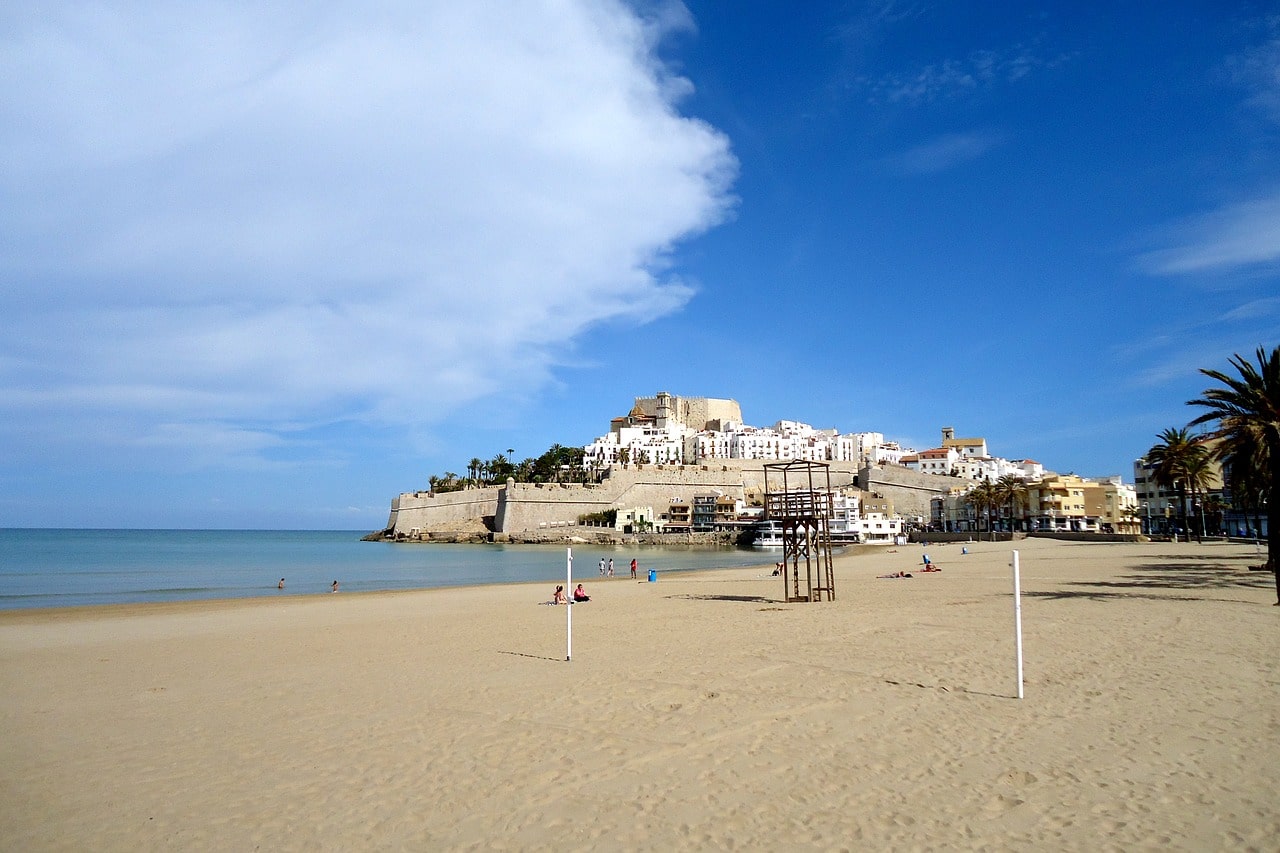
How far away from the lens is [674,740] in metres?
6.55

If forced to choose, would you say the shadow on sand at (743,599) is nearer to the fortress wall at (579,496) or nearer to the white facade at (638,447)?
the fortress wall at (579,496)

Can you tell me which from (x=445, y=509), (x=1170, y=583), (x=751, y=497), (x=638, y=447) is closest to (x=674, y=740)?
(x=1170, y=583)

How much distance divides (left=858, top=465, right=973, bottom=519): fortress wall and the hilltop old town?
0.13 metres

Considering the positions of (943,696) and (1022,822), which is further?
(943,696)

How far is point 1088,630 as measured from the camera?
1184cm

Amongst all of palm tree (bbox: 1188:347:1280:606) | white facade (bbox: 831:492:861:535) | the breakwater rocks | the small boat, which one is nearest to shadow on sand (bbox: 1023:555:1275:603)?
palm tree (bbox: 1188:347:1280:606)

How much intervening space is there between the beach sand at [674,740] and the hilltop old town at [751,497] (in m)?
49.8

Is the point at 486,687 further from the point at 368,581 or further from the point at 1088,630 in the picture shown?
the point at 368,581

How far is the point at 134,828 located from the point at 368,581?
34895 mm

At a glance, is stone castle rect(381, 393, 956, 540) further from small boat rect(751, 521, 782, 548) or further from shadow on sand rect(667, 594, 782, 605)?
shadow on sand rect(667, 594, 782, 605)

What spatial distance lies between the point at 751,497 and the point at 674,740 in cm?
9877

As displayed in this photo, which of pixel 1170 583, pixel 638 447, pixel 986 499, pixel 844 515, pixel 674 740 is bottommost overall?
pixel 1170 583

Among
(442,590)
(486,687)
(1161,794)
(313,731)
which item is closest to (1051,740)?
(1161,794)

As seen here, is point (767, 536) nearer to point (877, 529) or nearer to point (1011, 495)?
point (877, 529)
